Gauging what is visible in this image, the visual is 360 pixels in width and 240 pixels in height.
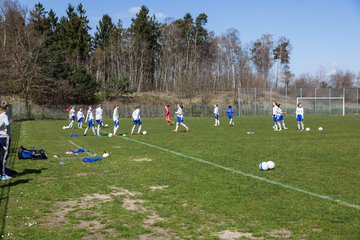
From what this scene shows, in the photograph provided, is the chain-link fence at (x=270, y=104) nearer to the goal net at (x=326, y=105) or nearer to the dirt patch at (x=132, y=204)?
the goal net at (x=326, y=105)

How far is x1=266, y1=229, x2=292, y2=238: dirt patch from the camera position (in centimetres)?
607

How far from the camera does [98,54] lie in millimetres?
86812

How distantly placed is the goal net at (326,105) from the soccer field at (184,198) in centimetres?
5155

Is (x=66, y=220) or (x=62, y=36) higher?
(x=62, y=36)

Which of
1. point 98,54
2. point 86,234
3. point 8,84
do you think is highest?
point 98,54

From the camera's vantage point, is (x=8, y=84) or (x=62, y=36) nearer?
(x=8, y=84)

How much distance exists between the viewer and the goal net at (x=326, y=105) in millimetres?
63625

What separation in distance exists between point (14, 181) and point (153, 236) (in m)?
6.01

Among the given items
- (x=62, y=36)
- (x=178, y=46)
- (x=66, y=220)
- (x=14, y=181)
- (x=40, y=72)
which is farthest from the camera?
(x=178, y=46)

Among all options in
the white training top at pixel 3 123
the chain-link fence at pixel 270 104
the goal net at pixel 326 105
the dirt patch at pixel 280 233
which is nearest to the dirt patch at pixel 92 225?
the dirt patch at pixel 280 233

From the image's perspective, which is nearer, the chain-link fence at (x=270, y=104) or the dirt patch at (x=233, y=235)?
the dirt patch at (x=233, y=235)

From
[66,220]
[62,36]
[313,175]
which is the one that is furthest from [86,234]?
[62,36]

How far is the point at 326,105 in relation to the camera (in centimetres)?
6425

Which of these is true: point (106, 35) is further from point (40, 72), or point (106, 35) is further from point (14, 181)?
point (14, 181)
